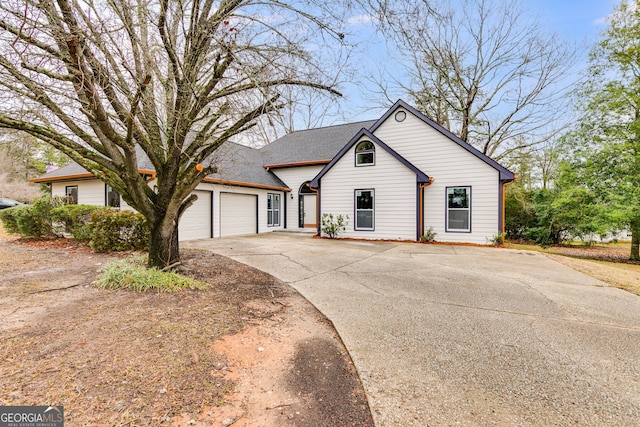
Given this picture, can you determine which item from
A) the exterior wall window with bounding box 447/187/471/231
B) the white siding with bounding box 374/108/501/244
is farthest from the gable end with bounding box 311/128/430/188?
the exterior wall window with bounding box 447/187/471/231

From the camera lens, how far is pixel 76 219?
901cm

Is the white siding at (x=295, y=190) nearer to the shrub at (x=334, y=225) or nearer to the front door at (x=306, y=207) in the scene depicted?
the front door at (x=306, y=207)

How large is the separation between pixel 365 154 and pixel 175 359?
37.0 ft

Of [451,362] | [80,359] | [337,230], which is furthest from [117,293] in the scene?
[337,230]

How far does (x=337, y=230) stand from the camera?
13.0m

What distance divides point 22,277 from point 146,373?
481 centimetres

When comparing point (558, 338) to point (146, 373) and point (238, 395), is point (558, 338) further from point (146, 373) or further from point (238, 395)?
point (146, 373)

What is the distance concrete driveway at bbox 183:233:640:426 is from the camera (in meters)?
2.15

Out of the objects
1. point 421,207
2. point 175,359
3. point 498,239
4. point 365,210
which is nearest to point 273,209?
point 365,210

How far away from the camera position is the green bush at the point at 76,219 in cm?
883

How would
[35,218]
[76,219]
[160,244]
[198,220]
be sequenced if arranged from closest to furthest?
[160,244]
[76,219]
[35,218]
[198,220]

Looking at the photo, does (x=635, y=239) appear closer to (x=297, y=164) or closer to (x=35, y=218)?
(x=297, y=164)

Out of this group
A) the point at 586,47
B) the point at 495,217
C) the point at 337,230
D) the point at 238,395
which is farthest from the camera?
the point at 337,230

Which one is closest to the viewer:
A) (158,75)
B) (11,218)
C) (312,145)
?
(158,75)
